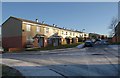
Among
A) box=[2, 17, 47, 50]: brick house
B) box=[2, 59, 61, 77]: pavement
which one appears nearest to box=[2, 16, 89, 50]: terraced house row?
box=[2, 17, 47, 50]: brick house

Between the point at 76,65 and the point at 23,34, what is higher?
the point at 23,34

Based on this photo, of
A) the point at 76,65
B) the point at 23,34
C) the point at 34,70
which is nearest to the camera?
the point at 34,70

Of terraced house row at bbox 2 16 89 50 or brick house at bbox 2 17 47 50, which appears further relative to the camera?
terraced house row at bbox 2 16 89 50

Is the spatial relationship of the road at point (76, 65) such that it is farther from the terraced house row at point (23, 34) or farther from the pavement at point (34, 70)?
the terraced house row at point (23, 34)

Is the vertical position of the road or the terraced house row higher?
the terraced house row

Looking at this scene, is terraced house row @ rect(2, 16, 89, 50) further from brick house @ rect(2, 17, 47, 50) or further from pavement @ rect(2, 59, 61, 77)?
pavement @ rect(2, 59, 61, 77)

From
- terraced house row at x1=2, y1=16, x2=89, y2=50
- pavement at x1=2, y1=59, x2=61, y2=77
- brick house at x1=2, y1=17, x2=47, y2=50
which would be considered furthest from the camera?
terraced house row at x1=2, y1=16, x2=89, y2=50

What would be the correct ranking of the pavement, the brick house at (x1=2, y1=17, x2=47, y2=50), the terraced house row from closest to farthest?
the pavement
the brick house at (x1=2, y1=17, x2=47, y2=50)
the terraced house row

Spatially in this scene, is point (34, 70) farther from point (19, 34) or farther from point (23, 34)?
point (19, 34)

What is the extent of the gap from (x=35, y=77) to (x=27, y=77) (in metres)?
0.39

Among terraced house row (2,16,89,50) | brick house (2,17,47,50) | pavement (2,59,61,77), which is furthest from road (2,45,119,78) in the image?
terraced house row (2,16,89,50)

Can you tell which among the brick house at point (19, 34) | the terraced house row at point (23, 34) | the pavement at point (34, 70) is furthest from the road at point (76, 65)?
the terraced house row at point (23, 34)

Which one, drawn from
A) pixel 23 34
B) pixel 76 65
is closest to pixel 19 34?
pixel 23 34

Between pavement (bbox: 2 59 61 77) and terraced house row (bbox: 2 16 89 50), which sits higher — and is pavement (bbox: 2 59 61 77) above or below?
below
